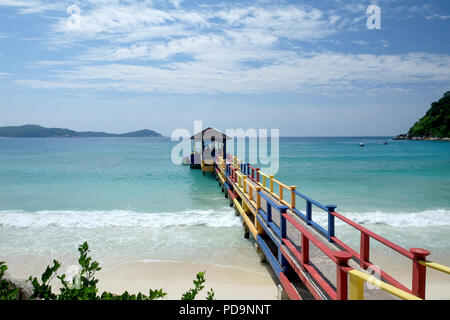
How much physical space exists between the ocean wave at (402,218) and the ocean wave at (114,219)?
454 centimetres

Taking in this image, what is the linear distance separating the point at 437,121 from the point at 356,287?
14657 cm

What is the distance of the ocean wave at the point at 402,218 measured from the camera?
12.2 m

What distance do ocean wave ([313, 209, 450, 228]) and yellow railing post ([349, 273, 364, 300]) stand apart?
8942 millimetres

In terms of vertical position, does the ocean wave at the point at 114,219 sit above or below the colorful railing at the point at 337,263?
below

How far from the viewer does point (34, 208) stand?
16031 millimetres

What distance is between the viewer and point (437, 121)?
118875mm

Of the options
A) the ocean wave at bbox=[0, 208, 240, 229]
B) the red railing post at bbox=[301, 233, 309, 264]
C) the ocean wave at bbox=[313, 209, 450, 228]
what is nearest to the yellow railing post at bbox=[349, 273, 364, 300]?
the red railing post at bbox=[301, 233, 309, 264]

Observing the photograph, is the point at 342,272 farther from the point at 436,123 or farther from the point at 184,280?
the point at 436,123

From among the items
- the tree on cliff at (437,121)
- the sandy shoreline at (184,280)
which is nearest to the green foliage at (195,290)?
the sandy shoreline at (184,280)

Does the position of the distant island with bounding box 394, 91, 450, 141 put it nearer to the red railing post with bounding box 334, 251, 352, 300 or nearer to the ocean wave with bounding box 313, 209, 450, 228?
the ocean wave with bounding box 313, 209, 450, 228

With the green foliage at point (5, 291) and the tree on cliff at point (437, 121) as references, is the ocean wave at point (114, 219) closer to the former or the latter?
the green foliage at point (5, 291)

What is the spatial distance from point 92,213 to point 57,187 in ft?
33.1
